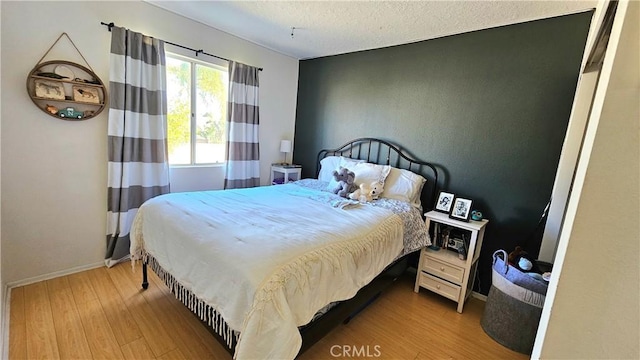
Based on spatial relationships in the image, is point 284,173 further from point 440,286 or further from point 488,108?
point 488,108

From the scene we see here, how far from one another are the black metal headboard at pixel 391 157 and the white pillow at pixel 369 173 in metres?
0.25

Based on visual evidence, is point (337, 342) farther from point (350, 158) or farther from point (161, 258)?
point (350, 158)

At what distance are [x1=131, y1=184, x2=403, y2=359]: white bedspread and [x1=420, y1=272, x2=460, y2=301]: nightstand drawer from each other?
587 mm

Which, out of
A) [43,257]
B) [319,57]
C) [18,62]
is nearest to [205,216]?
[43,257]

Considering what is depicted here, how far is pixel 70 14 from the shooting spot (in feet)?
7.13

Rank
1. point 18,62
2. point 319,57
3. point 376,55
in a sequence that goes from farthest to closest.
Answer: point 319,57, point 376,55, point 18,62

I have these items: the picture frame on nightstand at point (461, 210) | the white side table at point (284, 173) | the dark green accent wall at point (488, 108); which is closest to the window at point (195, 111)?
the white side table at point (284, 173)

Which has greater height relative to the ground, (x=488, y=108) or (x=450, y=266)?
(x=488, y=108)

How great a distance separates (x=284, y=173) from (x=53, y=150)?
2390mm

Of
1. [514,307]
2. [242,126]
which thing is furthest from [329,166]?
[514,307]

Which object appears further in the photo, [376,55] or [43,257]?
[376,55]

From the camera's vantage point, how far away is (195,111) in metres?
3.11

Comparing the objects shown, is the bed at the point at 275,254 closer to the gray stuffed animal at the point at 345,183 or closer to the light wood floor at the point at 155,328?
the gray stuffed animal at the point at 345,183

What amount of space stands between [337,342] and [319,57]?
11.5 feet
